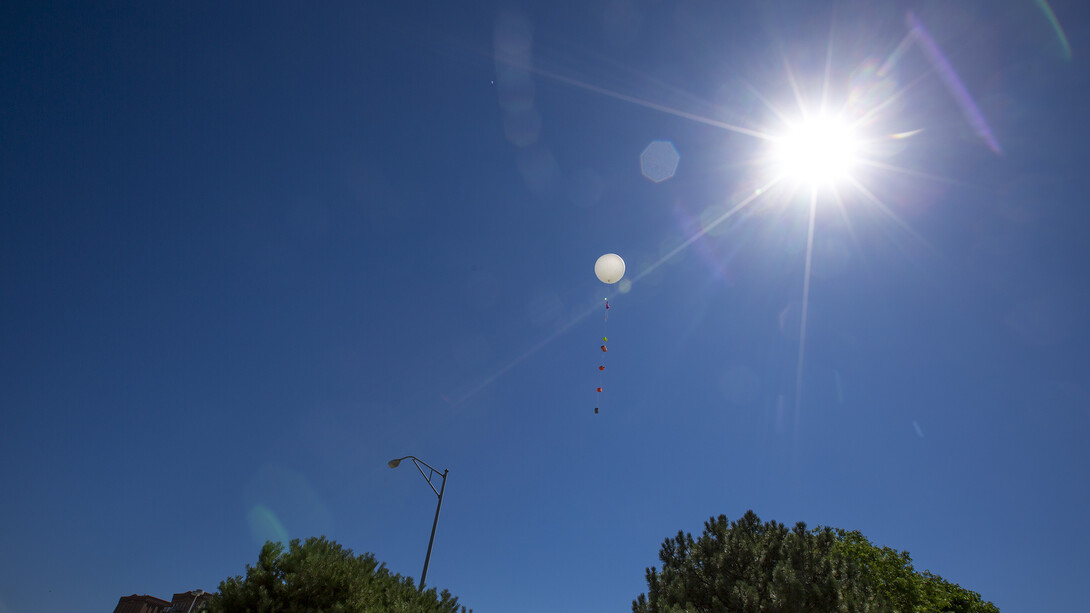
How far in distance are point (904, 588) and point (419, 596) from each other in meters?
22.6

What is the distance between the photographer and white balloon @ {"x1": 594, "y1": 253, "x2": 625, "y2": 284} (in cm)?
1692

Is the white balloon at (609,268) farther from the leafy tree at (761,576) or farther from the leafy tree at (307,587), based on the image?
the leafy tree at (307,587)

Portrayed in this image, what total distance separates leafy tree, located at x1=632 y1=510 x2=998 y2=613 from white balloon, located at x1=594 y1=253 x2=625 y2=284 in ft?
34.0

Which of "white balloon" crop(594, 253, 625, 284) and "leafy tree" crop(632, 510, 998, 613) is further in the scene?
"white balloon" crop(594, 253, 625, 284)

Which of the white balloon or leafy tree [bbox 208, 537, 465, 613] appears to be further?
the white balloon

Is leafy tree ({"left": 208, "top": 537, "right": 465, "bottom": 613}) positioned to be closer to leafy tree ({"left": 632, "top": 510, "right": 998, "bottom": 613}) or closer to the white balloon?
leafy tree ({"left": 632, "top": 510, "right": 998, "bottom": 613})

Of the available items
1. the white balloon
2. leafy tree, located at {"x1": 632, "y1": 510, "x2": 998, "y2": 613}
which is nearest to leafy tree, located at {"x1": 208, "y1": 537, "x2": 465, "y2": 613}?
leafy tree, located at {"x1": 632, "y1": 510, "x2": 998, "y2": 613}

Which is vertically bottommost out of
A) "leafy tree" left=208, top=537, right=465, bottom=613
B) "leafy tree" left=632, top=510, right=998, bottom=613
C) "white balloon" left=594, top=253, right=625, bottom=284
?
"leafy tree" left=208, top=537, right=465, bottom=613

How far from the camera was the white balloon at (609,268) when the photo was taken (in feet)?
55.5

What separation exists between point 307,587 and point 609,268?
1372cm

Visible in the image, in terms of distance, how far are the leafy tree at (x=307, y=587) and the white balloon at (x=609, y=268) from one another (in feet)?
40.4

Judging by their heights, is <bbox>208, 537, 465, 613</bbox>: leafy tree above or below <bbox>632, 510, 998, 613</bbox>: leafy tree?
below

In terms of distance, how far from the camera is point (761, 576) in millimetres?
14023

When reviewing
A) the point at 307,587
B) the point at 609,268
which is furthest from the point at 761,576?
the point at 307,587
